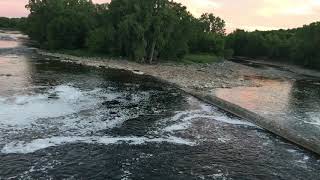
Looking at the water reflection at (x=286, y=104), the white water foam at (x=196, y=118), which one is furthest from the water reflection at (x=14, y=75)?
the water reflection at (x=286, y=104)

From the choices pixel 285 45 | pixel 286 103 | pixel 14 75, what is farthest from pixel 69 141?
pixel 285 45

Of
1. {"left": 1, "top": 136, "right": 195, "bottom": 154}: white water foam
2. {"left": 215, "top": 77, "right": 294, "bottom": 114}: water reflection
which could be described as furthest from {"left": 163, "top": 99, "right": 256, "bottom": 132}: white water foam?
{"left": 215, "top": 77, "right": 294, "bottom": 114}: water reflection

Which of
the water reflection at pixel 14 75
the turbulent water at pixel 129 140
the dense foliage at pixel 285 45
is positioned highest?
the dense foliage at pixel 285 45

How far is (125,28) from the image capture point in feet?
292

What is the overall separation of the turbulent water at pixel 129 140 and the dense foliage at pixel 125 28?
1603 inches

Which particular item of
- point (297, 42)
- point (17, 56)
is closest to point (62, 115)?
point (17, 56)

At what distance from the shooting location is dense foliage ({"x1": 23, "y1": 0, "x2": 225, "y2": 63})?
90.2 meters

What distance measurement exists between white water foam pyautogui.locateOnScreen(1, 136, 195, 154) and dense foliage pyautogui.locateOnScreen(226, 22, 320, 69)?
9302cm

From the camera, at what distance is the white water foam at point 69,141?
89.4 feet

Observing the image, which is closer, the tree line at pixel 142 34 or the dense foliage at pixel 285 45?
the tree line at pixel 142 34

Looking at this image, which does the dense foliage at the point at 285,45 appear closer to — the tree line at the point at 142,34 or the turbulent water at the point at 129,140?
the tree line at the point at 142,34

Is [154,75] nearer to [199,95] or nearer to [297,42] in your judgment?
[199,95]

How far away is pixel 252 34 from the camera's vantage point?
6319 inches

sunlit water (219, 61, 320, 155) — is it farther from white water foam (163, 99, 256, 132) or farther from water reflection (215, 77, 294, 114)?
white water foam (163, 99, 256, 132)
